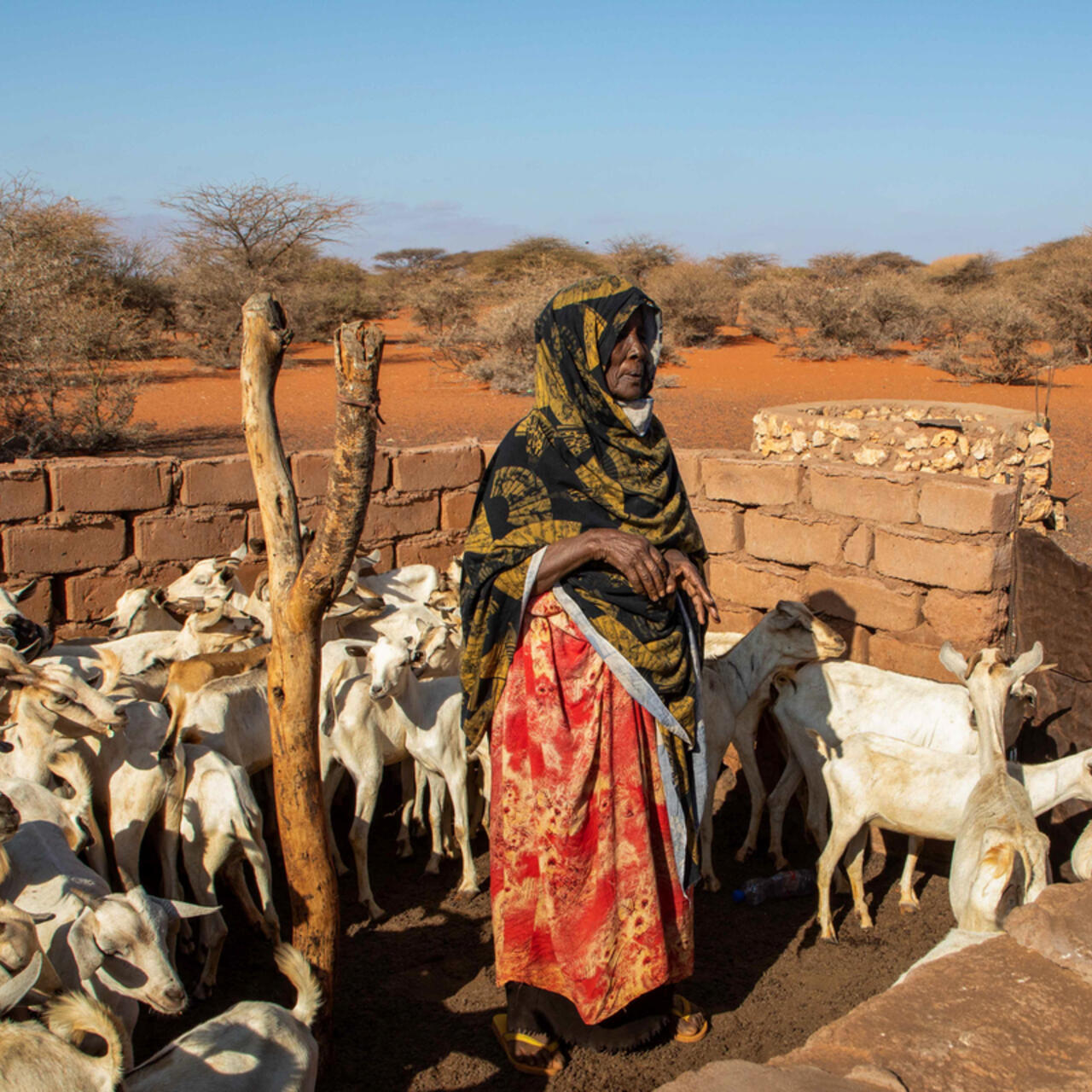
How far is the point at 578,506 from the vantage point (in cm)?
334

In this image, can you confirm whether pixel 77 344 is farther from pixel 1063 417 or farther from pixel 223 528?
pixel 1063 417

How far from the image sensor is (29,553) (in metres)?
5.80

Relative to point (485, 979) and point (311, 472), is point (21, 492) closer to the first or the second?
point (311, 472)

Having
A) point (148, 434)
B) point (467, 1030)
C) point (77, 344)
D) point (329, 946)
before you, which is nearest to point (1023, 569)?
point (467, 1030)

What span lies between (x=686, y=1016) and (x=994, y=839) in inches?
45.7

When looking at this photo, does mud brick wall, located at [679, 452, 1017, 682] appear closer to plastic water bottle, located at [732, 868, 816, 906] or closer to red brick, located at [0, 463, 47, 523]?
plastic water bottle, located at [732, 868, 816, 906]

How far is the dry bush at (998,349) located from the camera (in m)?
20.6

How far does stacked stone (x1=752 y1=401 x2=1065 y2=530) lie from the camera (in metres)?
8.48

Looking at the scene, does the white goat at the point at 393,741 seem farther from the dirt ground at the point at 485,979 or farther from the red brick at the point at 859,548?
the red brick at the point at 859,548

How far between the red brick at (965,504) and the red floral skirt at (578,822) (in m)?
2.47

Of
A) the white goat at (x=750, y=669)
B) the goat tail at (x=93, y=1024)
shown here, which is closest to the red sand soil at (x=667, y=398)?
the white goat at (x=750, y=669)

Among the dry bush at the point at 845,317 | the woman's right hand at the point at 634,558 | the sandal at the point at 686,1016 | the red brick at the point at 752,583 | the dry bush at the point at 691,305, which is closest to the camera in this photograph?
the woman's right hand at the point at 634,558

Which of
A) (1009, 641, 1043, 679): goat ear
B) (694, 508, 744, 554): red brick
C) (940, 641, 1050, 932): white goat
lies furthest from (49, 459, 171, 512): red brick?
(1009, 641, 1043, 679): goat ear

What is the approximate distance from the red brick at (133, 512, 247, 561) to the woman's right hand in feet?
11.4
